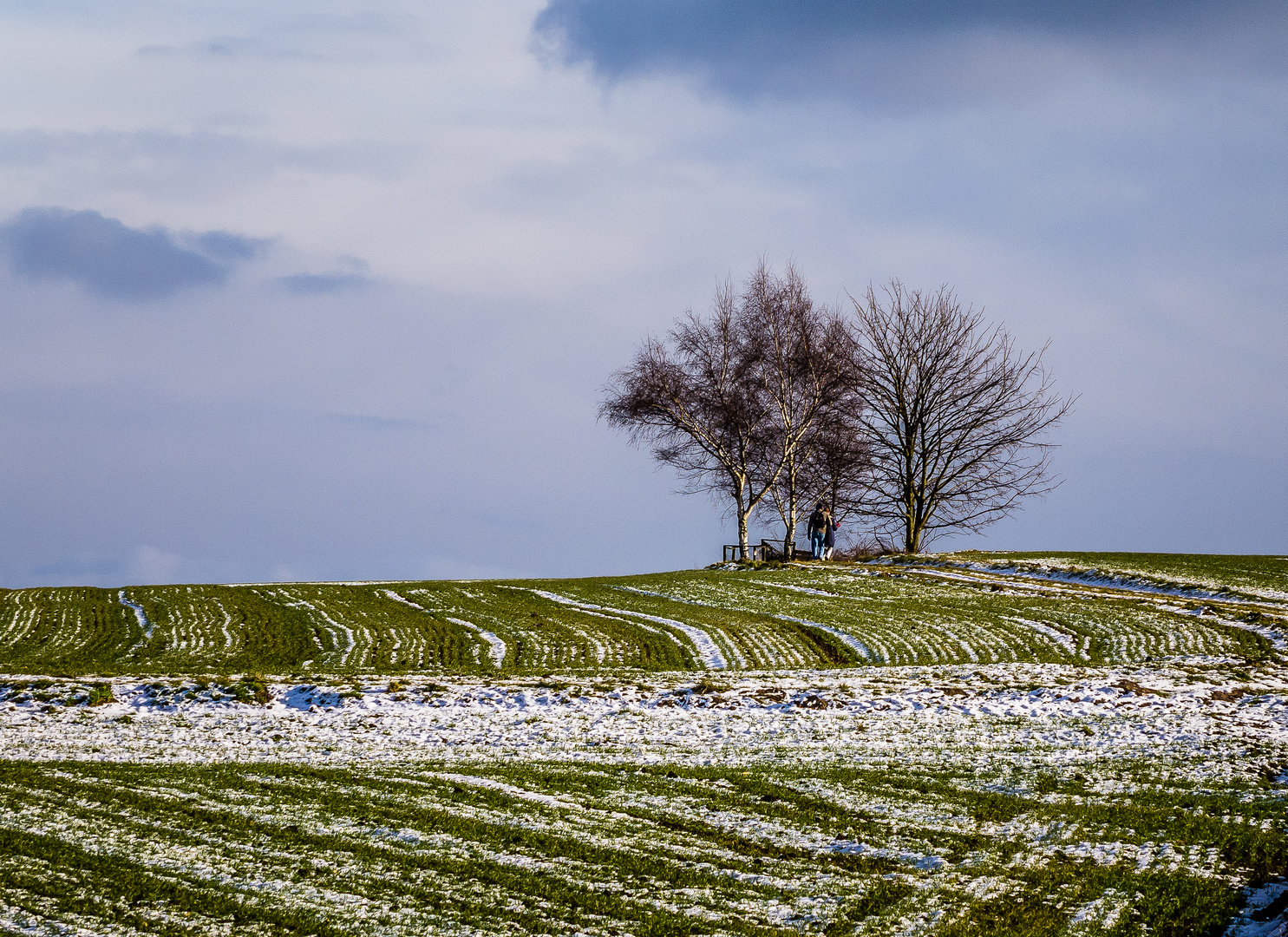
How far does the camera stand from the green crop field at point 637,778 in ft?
23.9

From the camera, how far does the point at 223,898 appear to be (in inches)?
281

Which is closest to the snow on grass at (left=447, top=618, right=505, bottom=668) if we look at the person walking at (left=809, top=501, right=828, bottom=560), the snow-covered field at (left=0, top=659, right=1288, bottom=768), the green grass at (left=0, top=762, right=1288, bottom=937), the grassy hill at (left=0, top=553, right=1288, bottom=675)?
the grassy hill at (left=0, top=553, right=1288, bottom=675)

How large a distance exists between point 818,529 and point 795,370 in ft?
Result: 24.2

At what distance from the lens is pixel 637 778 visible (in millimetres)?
10836

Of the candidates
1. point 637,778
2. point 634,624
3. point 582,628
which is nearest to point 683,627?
point 634,624

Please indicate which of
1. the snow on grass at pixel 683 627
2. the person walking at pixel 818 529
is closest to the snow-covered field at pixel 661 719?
the snow on grass at pixel 683 627

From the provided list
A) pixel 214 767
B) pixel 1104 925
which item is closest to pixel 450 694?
pixel 214 767

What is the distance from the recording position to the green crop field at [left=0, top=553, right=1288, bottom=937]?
7285 millimetres

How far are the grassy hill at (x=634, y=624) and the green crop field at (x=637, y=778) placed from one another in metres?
0.20

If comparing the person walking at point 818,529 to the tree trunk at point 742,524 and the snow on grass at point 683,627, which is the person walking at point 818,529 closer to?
the tree trunk at point 742,524

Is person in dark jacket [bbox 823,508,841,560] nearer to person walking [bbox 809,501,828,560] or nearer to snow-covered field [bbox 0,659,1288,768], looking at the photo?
person walking [bbox 809,501,828,560]

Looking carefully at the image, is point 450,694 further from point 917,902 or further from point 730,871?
point 917,902

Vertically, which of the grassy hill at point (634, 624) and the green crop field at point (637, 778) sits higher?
the grassy hill at point (634, 624)

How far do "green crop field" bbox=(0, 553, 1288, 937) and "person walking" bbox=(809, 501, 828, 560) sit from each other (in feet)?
61.2
